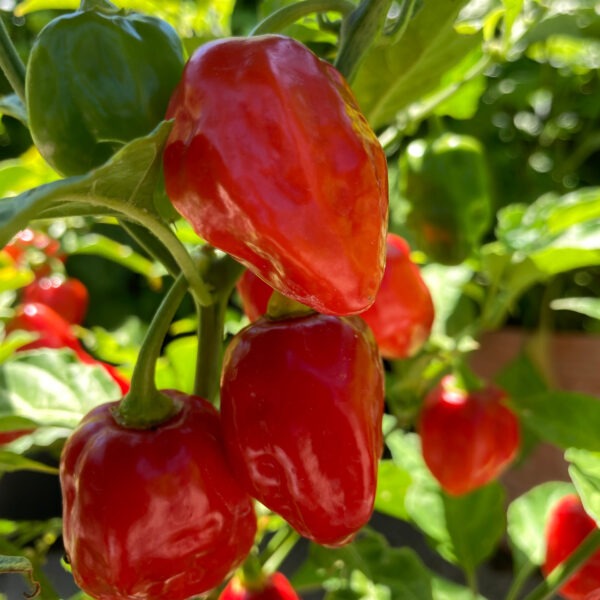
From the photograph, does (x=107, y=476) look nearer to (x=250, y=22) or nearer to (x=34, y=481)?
(x=34, y=481)

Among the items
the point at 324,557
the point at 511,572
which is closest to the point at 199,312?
the point at 324,557

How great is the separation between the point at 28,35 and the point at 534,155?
1197mm

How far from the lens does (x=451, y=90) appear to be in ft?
2.09

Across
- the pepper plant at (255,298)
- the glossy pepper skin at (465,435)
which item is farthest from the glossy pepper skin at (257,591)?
the glossy pepper skin at (465,435)

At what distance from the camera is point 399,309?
22.7 inches

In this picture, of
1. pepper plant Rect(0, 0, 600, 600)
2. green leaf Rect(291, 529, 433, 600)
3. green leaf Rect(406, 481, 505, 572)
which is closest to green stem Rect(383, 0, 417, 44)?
pepper plant Rect(0, 0, 600, 600)

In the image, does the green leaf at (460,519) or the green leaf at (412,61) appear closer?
the green leaf at (412,61)

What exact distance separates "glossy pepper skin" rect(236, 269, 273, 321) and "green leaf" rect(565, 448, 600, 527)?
19 centimetres

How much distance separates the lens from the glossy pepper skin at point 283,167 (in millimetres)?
290

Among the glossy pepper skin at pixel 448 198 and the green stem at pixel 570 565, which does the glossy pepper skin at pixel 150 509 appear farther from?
the glossy pepper skin at pixel 448 198

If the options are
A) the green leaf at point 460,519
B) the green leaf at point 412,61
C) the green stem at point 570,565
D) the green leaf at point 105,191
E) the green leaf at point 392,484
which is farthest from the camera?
the green leaf at point 460,519

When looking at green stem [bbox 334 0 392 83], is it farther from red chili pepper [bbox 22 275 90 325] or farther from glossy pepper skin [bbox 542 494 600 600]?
red chili pepper [bbox 22 275 90 325]

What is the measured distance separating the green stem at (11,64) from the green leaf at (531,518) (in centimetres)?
61

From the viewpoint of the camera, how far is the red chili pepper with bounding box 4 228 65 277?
0.85m
